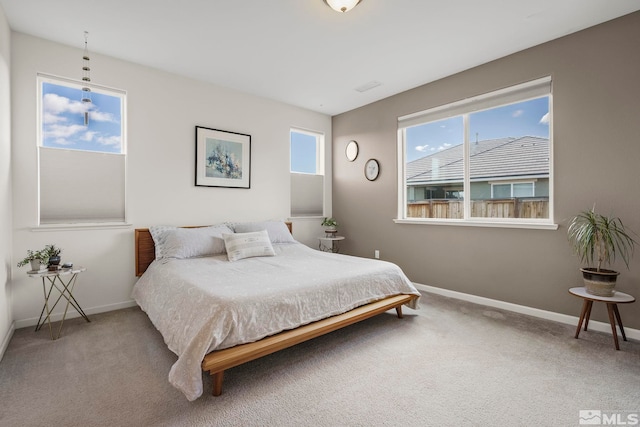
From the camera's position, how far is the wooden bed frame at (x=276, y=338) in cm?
181

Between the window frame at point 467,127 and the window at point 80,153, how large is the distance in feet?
11.6

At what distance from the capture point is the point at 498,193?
3.51m

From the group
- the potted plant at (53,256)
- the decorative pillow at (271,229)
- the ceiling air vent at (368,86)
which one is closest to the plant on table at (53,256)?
the potted plant at (53,256)

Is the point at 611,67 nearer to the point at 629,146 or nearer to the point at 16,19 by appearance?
the point at 629,146

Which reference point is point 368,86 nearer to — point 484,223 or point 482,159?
point 482,159

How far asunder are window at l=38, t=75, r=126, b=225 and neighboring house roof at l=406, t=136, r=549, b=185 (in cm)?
374

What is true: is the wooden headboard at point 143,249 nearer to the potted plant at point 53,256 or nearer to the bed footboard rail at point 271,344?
the potted plant at point 53,256

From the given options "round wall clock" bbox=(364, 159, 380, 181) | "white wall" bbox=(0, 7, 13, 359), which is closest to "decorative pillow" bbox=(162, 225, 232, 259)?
"white wall" bbox=(0, 7, 13, 359)

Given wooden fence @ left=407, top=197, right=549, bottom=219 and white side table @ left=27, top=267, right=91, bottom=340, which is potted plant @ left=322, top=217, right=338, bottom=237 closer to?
wooden fence @ left=407, top=197, right=549, bottom=219

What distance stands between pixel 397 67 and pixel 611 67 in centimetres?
Result: 192

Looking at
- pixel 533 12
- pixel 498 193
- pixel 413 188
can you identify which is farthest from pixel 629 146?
pixel 413 188

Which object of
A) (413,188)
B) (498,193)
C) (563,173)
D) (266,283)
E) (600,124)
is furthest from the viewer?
(413,188)

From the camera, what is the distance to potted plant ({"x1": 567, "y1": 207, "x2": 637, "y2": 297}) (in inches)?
96.4

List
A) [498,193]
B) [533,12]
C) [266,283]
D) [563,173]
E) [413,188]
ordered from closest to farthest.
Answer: [266,283] < [533,12] < [563,173] < [498,193] < [413,188]
